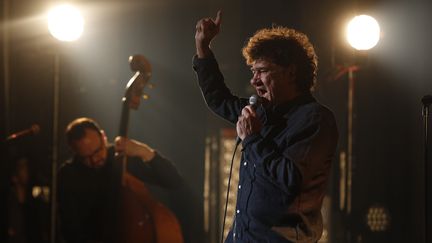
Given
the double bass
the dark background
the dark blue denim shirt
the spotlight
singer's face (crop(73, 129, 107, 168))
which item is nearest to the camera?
the dark blue denim shirt

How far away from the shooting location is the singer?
194 centimetres

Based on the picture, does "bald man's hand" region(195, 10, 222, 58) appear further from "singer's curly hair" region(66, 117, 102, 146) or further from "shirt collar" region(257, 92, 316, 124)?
"singer's curly hair" region(66, 117, 102, 146)

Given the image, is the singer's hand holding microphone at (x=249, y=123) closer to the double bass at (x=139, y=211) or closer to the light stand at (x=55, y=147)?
the double bass at (x=139, y=211)

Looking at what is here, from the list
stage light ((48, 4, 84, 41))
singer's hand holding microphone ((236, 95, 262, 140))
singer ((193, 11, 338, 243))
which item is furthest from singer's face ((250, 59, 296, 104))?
stage light ((48, 4, 84, 41))

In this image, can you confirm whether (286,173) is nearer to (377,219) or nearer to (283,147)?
(283,147)

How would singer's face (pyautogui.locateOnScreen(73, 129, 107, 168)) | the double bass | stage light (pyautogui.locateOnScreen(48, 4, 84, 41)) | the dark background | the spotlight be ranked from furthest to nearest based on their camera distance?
the spotlight → the dark background → stage light (pyautogui.locateOnScreen(48, 4, 84, 41)) → singer's face (pyautogui.locateOnScreen(73, 129, 107, 168)) → the double bass

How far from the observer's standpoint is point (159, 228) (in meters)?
3.39

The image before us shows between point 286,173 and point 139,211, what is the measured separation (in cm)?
168

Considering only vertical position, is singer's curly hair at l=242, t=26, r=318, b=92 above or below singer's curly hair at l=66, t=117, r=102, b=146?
above

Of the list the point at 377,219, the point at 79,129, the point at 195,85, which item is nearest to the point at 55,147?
the point at 79,129

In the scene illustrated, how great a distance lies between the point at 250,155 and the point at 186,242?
7.65 feet

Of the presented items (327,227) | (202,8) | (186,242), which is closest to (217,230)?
(186,242)

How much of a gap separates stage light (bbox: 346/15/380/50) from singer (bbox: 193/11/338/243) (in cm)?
176

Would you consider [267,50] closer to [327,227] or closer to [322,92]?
[322,92]
